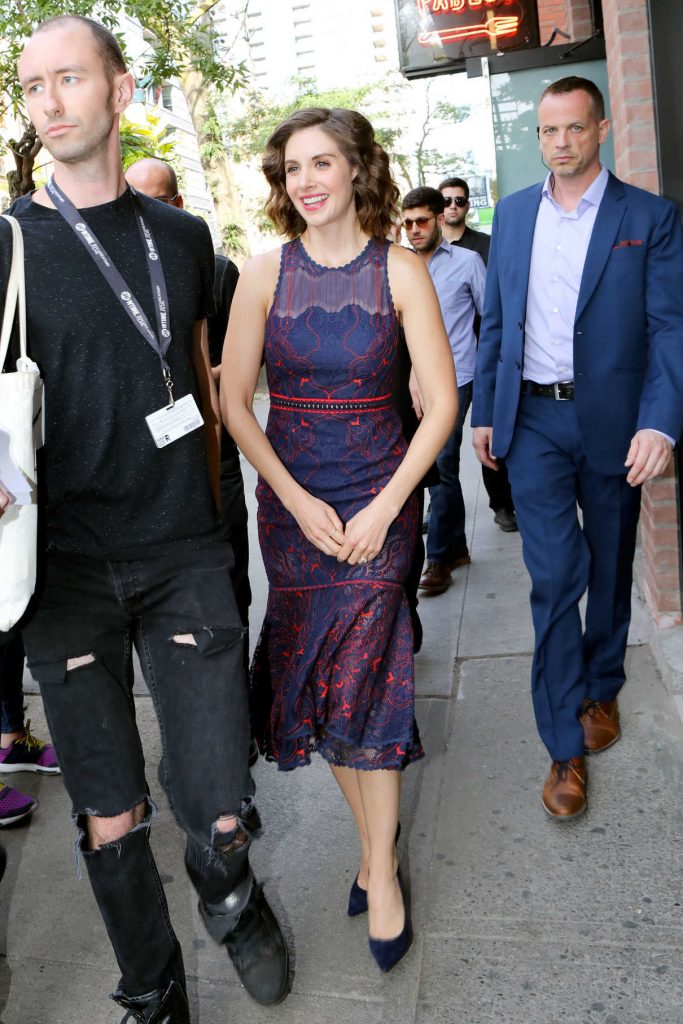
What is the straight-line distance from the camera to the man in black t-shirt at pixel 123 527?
2373 mm

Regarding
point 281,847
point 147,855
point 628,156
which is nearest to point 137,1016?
point 147,855

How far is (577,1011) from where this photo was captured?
2602 millimetres

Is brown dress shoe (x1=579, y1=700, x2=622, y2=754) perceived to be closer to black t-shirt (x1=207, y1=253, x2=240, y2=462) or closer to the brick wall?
the brick wall

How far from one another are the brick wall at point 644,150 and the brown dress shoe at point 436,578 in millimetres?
1265

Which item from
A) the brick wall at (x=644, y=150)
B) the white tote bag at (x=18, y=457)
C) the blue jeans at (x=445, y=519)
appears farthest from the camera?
the blue jeans at (x=445, y=519)

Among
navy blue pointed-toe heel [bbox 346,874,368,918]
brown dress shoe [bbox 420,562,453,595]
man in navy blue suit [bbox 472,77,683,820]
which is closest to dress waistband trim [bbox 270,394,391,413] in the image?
man in navy blue suit [bbox 472,77,683,820]

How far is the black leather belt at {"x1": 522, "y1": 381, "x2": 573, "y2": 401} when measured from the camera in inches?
144

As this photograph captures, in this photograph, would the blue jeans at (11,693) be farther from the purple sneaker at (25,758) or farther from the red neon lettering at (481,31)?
the red neon lettering at (481,31)

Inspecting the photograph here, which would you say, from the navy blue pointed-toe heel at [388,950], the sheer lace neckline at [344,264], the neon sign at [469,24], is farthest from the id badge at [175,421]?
the neon sign at [469,24]

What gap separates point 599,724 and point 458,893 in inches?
41.5

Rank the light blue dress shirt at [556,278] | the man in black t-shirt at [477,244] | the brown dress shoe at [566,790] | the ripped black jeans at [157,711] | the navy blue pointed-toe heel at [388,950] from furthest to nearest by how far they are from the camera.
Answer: the man in black t-shirt at [477,244]
the light blue dress shirt at [556,278]
the brown dress shoe at [566,790]
the navy blue pointed-toe heel at [388,950]
the ripped black jeans at [157,711]

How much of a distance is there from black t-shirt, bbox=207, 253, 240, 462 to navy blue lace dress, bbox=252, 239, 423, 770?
105 cm

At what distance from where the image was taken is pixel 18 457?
219 cm

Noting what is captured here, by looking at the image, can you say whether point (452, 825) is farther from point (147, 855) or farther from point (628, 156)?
point (628, 156)
